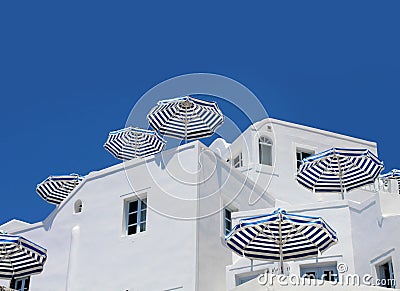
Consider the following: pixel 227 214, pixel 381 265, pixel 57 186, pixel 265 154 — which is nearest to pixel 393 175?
pixel 265 154

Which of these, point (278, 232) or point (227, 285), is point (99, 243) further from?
point (278, 232)

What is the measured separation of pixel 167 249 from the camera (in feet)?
90.1

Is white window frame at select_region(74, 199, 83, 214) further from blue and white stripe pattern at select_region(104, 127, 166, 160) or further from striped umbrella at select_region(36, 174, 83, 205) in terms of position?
striped umbrella at select_region(36, 174, 83, 205)

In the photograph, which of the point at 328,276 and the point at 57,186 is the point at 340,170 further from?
the point at 57,186

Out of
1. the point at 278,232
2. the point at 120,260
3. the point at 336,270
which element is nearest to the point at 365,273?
the point at 336,270

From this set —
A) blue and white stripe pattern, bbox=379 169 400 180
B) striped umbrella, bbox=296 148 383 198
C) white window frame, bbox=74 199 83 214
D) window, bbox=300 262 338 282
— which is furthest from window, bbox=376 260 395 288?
white window frame, bbox=74 199 83 214

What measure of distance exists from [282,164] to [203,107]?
6.58 metres

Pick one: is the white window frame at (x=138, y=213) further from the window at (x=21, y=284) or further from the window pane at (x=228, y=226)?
the window at (x=21, y=284)

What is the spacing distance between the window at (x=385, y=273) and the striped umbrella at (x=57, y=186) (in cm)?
1707

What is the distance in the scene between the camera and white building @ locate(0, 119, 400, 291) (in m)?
26.3

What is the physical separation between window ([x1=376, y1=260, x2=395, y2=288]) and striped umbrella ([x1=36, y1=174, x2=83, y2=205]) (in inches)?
672

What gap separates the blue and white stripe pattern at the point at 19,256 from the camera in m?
26.5

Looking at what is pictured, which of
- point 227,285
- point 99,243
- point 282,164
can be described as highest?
point 282,164

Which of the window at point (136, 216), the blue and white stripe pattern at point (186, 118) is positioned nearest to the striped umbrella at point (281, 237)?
the window at point (136, 216)
